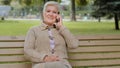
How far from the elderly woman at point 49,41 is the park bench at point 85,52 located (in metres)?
0.35

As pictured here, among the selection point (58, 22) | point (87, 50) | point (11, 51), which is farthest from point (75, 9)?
point (58, 22)

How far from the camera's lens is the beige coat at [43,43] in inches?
186

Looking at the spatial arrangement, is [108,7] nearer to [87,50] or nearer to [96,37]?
[96,37]

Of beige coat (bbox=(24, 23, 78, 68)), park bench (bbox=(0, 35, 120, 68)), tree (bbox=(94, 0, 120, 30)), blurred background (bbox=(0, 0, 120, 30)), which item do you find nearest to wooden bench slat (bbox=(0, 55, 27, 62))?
park bench (bbox=(0, 35, 120, 68))

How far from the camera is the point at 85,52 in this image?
17.9 ft

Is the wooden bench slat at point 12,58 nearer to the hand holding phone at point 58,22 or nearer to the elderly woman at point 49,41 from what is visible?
the elderly woman at point 49,41

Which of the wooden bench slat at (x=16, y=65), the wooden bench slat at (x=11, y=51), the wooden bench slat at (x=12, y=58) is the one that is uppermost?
the wooden bench slat at (x=11, y=51)

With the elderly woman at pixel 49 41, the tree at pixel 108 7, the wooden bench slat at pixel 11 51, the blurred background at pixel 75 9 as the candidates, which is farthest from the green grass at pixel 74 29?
the elderly woman at pixel 49 41

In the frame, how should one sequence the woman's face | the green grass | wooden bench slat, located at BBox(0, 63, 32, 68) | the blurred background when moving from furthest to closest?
the blurred background → the green grass → wooden bench slat, located at BBox(0, 63, 32, 68) → the woman's face

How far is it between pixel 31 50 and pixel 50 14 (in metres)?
0.54

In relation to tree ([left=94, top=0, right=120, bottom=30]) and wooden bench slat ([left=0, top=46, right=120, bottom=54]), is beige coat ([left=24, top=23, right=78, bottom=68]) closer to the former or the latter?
wooden bench slat ([left=0, top=46, right=120, bottom=54])

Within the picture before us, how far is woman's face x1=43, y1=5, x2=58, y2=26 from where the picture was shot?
4.84m

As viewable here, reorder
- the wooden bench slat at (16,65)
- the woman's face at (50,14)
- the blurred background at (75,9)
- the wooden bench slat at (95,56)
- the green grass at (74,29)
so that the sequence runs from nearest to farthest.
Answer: the woman's face at (50,14) → the wooden bench slat at (16,65) → the wooden bench slat at (95,56) → the green grass at (74,29) → the blurred background at (75,9)

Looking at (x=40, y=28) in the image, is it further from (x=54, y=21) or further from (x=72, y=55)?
(x=72, y=55)
